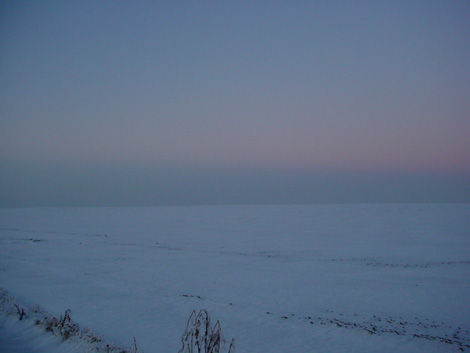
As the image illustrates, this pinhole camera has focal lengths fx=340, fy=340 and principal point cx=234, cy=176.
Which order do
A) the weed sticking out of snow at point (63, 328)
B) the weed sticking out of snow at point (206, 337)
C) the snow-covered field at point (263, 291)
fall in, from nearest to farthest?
the weed sticking out of snow at point (206, 337) < the weed sticking out of snow at point (63, 328) < the snow-covered field at point (263, 291)

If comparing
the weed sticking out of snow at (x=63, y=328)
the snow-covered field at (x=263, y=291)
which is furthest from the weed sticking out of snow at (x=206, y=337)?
the snow-covered field at (x=263, y=291)

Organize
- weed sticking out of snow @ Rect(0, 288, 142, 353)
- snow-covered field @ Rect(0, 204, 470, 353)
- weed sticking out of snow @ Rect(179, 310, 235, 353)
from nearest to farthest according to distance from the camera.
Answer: weed sticking out of snow @ Rect(179, 310, 235, 353), weed sticking out of snow @ Rect(0, 288, 142, 353), snow-covered field @ Rect(0, 204, 470, 353)

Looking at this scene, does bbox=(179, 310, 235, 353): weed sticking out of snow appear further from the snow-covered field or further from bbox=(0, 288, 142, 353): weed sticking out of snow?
the snow-covered field

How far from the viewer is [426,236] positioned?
22531 mm

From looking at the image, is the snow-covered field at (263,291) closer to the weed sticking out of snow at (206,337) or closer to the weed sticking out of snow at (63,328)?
the weed sticking out of snow at (63,328)

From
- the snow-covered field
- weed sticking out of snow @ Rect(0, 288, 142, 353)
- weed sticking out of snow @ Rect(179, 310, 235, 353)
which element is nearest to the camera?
weed sticking out of snow @ Rect(179, 310, 235, 353)

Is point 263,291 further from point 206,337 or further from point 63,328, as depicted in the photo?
point 206,337

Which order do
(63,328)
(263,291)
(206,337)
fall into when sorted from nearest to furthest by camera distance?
(206,337)
(63,328)
(263,291)

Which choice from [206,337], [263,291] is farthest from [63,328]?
[263,291]

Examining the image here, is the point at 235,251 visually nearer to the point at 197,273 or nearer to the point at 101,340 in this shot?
the point at 197,273

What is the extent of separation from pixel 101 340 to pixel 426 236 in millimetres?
22543

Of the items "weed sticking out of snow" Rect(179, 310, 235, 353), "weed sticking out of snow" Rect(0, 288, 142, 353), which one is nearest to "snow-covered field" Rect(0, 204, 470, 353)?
"weed sticking out of snow" Rect(0, 288, 142, 353)

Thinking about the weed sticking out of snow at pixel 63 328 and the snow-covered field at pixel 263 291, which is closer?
the weed sticking out of snow at pixel 63 328

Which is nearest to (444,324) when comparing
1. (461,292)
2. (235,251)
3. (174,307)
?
(461,292)
